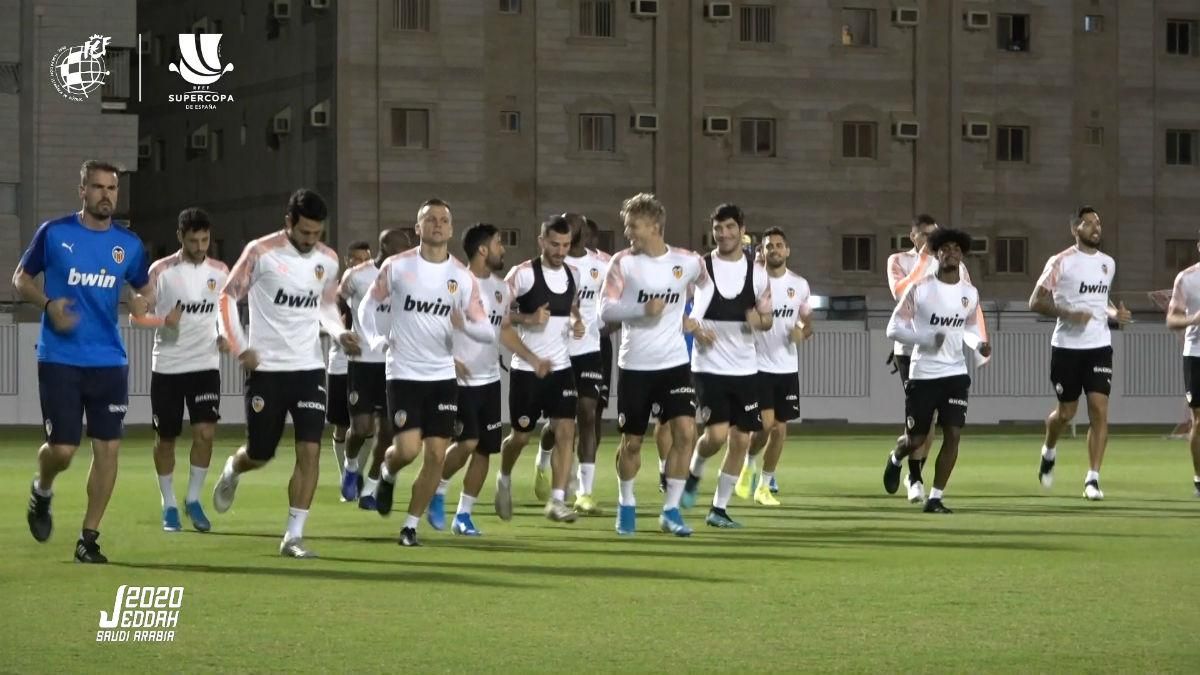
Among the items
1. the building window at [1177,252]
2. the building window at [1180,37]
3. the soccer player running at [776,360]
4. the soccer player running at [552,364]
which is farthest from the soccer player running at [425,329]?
the building window at [1180,37]

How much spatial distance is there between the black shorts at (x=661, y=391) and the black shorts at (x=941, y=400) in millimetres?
3964

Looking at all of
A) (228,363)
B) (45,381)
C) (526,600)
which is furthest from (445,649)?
(228,363)

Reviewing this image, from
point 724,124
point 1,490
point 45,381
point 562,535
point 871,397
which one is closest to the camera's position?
point 45,381

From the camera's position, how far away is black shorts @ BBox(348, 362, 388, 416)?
20281mm

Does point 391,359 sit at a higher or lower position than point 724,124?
lower

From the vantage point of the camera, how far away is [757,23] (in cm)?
6700

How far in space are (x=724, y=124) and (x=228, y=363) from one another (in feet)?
79.4

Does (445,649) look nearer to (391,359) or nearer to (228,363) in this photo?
(391,359)

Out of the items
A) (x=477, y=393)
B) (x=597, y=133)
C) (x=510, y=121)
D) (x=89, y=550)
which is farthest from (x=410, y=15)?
(x=89, y=550)

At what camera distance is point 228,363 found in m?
45.4

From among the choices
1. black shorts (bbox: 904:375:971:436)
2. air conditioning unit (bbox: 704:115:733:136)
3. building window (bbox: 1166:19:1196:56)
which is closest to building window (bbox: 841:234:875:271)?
air conditioning unit (bbox: 704:115:733:136)

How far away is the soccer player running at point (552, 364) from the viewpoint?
59.9ft

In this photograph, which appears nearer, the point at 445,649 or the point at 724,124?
the point at 445,649

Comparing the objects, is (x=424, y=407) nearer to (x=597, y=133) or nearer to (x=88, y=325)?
(x=88, y=325)
